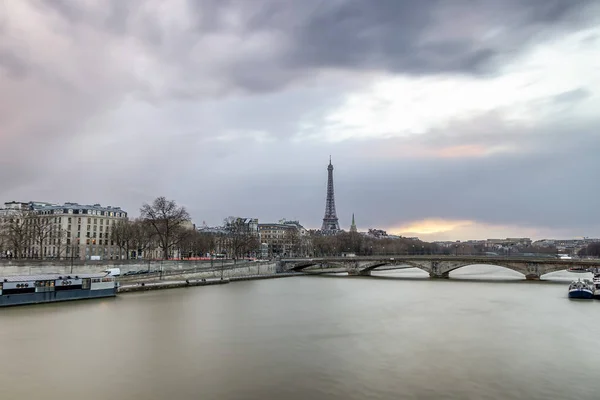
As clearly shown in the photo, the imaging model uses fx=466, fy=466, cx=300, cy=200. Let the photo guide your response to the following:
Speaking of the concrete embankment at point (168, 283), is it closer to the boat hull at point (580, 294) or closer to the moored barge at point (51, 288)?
the moored barge at point (51, 288)

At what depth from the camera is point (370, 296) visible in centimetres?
3800

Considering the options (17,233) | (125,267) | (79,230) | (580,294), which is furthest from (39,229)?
(580,294)

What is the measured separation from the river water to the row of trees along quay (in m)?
30.1

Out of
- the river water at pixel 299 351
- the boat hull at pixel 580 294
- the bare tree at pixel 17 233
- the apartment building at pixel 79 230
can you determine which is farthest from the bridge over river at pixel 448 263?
the apartment building at pixel 79 230

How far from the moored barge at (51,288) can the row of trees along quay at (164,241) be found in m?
21.1

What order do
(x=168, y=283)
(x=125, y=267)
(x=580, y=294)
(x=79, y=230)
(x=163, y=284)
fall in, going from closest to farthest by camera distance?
(x=580, y=294) → (x=163, y=284) → (x=168, y=283) → (x=125, y=267) → (x=79, y=230)

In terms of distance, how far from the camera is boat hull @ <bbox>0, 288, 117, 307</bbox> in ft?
96.0

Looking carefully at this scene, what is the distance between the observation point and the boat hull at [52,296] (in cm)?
2925

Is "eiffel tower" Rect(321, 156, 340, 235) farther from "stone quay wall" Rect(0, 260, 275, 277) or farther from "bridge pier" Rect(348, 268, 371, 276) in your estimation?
"stone quay wall" Rect(0, 260, 275, 277)

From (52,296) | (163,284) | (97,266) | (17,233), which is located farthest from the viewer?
A: (17,233)

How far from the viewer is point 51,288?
104 ft

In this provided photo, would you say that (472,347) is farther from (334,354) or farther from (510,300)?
(510,300)

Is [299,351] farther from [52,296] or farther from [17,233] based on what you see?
[17,233]

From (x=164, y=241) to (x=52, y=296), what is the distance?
3983cm
